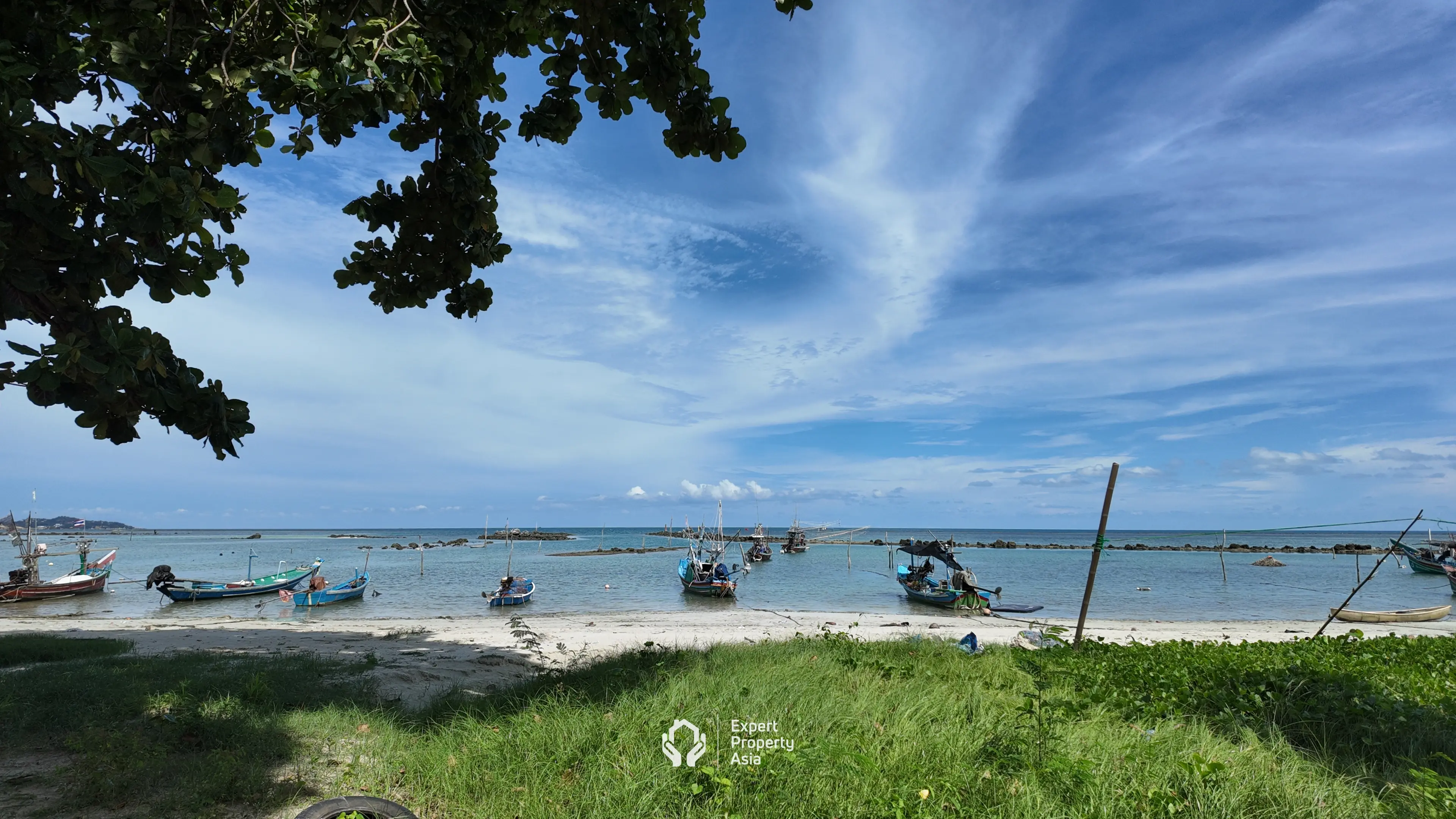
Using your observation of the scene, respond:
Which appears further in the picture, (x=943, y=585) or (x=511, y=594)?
(x=511, y=594)

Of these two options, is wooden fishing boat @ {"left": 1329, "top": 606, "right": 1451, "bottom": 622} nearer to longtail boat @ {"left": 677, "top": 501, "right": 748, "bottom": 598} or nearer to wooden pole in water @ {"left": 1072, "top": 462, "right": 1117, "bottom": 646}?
wooden pole in water @ {"left": 1072, "top": 462, "right": 1117, "bottom": 646}

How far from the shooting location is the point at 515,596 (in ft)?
92.9

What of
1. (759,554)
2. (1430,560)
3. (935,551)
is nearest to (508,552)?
(759,554)

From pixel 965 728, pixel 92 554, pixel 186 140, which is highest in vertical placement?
pixel 186 140

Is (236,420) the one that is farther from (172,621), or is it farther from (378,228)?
(172,621)

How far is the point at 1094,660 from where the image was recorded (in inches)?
303

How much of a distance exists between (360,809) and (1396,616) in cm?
3122

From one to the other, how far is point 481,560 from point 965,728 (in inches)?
2546

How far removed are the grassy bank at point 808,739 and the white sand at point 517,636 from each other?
7.44ft

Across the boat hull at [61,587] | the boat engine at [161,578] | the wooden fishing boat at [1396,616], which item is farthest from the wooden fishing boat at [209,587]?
the wooden fishing boat at [1396,616]

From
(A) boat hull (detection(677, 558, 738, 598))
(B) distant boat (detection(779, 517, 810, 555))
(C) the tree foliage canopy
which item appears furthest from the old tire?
(B) distant boat (detection(779, 517, 810, 555))

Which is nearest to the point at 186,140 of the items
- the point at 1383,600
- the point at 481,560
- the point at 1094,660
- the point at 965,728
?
the point at 965,728

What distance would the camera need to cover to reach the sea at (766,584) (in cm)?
2759

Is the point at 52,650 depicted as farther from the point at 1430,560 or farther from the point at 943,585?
the point at 1430,560
